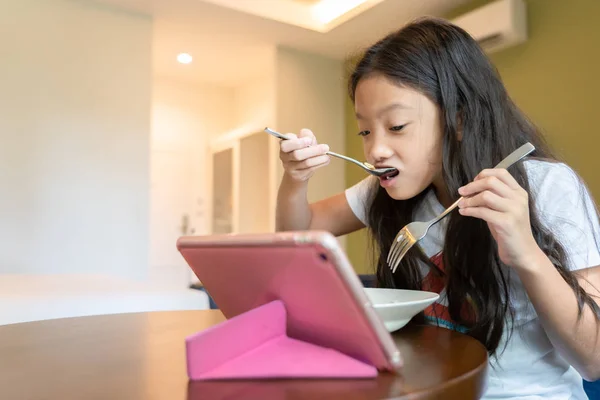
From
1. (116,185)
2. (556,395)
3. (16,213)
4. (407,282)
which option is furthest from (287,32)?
(556,395)

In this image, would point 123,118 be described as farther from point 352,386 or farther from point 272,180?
point 352,386

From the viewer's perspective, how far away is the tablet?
0.43 m

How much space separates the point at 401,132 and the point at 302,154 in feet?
0.59

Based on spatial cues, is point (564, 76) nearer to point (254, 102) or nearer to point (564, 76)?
point (564, 76)

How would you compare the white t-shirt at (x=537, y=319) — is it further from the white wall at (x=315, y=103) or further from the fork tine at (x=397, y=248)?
the white wall at (x=315, y=103)

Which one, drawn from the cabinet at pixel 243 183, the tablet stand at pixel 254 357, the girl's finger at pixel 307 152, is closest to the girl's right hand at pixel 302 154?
the girl's finger at pixel 307 152

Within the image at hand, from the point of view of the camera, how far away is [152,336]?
727 mm

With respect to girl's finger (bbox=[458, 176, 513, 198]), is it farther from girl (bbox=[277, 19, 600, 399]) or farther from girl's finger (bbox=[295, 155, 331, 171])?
girl's finger (bbox=[295, 155, 331, 171])

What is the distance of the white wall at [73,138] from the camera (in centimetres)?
304

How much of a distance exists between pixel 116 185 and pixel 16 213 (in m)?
0.60

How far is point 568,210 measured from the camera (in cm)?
78

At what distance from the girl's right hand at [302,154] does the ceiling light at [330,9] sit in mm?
2809

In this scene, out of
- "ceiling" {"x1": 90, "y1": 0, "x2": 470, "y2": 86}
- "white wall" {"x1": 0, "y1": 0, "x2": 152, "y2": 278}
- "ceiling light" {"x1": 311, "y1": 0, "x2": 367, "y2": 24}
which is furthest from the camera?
"ceiling light" {"x1": 311, "y1": 0, "x2": 367, "y2": 24}

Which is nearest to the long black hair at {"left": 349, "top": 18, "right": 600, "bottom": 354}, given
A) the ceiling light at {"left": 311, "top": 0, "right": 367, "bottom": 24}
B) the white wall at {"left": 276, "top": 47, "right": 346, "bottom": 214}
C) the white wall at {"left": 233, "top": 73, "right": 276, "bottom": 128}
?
the ceiling light at {"left": 311, "top": 0, "right": 367, "bottom": 24}
